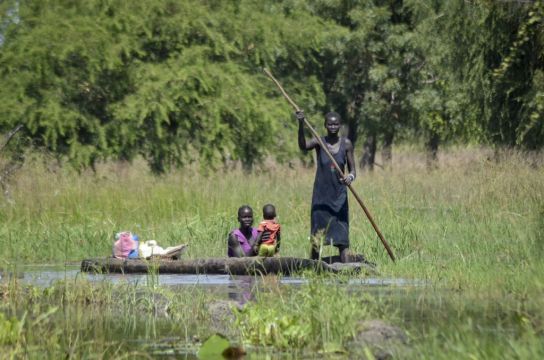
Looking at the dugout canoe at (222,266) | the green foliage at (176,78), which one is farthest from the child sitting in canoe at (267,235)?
the green foliage at (176,78)

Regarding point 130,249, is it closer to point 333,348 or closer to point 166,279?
point 166,279

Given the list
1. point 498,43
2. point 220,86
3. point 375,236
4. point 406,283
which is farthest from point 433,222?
point 220,86

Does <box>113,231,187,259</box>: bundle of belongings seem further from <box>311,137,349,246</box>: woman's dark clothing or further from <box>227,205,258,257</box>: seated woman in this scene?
<box>311,137,349,246</box>: woman's dark clothing

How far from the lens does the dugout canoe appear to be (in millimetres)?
13133

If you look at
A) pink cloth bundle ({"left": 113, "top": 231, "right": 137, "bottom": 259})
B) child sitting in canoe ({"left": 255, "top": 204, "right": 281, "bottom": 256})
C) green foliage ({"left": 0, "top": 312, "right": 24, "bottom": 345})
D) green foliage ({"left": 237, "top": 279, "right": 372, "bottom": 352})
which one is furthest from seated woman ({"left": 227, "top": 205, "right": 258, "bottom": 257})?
green foliage ({"left": 0, "top": 312, "right": 24, "bottom": 345})

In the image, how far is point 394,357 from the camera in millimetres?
7363

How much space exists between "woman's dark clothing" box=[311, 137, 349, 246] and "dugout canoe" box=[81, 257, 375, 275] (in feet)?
3.53

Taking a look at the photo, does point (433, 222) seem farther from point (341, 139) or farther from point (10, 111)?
point (10, 111)

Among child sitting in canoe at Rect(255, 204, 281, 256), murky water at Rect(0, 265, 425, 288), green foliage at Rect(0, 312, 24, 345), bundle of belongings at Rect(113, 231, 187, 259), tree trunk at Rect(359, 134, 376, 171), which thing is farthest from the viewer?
tree trunk at Rect(359, 134, 376, 171)

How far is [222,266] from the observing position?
13.9 metres

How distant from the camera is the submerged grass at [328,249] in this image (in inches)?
344

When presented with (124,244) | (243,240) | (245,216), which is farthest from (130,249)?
(245,216)

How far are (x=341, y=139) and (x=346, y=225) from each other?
107 cm

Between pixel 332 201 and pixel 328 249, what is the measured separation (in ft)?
9.21
